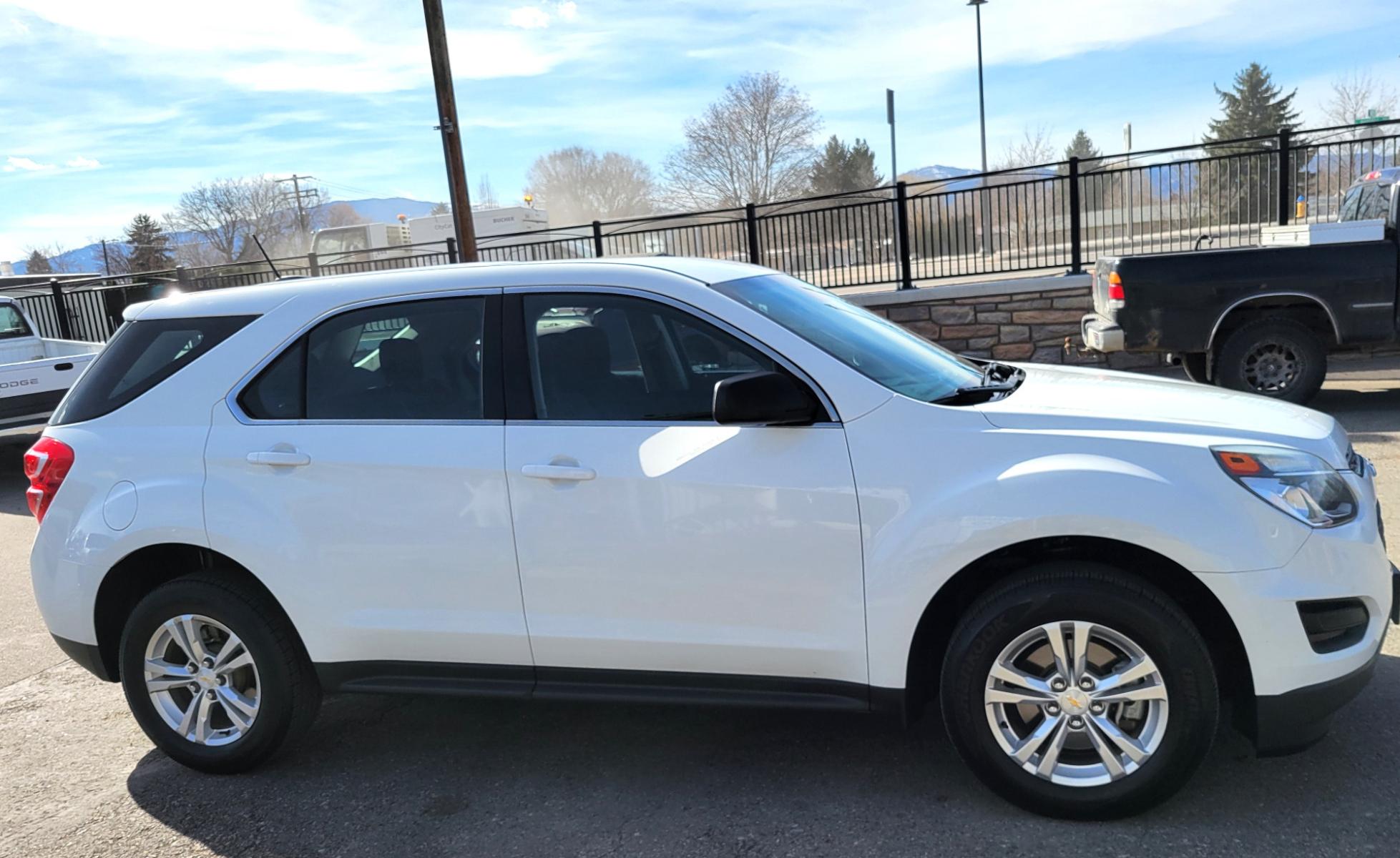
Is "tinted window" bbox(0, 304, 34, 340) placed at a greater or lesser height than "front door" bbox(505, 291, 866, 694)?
greater

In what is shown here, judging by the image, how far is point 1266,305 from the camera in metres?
9.11

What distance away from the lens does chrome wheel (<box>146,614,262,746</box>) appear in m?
3.85

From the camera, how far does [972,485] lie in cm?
308

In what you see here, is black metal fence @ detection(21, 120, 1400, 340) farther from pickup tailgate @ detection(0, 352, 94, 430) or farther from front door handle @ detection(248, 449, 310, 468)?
front door handle @ detection(248, 449, 310, 468)

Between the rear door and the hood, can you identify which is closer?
the hood

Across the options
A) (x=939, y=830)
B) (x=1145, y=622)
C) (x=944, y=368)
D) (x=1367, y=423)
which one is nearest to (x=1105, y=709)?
(x=1145, y=622)

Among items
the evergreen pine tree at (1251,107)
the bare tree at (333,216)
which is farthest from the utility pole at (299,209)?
the evergreen pine tree at (1251,107)

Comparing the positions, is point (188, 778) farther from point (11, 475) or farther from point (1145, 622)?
point (11, 475)

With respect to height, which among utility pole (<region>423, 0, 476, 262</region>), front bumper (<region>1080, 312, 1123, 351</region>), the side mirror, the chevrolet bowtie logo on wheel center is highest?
utility pole (<region>423, 0, 476, 262</region>)

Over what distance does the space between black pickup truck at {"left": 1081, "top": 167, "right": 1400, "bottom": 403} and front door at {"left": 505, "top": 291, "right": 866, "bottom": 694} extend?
6.86m

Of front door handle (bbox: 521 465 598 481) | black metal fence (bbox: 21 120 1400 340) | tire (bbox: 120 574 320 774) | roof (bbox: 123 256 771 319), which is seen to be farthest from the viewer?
black metal fence (bbox: 21 120 1400 340)

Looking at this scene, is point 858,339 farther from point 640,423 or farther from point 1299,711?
point 1299,711

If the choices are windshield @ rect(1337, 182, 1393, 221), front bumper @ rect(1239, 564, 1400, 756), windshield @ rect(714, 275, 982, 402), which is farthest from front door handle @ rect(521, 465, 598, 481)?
windshield @ rect(1337, 182, 1393, 221)

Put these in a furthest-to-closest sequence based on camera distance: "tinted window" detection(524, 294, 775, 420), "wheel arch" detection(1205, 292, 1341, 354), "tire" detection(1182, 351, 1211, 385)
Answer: "tire" detection(1182, 351, 1211, 385) < "wheel arch" detection(1205, 292, 1341, 354) < "tinted window" detection(524, 294, 775, 420)
